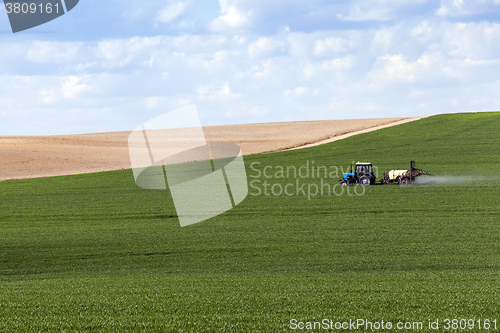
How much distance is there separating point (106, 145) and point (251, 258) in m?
53.3

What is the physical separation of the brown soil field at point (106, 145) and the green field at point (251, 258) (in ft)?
46.4

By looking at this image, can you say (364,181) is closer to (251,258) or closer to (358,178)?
(358,178)

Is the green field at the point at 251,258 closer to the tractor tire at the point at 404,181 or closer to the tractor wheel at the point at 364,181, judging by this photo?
the tractor tire at the point at 404,181

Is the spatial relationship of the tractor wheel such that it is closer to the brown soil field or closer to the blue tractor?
the blue tractor

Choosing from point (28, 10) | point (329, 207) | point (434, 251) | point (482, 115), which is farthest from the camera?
point (482, 115)

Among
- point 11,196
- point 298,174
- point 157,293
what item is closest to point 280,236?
point 157,293

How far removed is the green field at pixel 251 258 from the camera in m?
8.14

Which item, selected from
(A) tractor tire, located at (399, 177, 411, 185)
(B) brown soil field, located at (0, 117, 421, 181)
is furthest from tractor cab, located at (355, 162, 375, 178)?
(B) brown soil field, located at (0, 117, 421, 181)

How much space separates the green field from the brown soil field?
46.4 ft

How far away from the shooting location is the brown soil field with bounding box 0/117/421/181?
44.4m

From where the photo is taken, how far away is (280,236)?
16.5 meters

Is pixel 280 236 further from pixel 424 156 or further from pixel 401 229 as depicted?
pixel 424 156

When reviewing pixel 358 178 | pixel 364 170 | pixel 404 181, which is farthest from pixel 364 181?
pixel 404 181

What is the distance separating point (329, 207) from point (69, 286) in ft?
43.8
